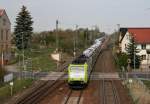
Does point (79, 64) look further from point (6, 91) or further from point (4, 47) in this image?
point (4, 47)

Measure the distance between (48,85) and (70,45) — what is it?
51668 millimetres

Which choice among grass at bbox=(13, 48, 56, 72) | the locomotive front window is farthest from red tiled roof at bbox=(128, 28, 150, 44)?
the locomotive front window

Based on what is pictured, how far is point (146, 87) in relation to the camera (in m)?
41.1

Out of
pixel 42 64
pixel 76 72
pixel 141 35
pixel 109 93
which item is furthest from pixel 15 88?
pixel 141 35

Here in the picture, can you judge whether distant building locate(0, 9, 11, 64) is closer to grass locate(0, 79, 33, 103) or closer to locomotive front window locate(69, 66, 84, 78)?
grass locate(0, 79, 33, 103)

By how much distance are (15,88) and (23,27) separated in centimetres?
4194

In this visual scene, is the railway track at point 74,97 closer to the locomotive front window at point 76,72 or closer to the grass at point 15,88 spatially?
the locomotive front window at point 76,72

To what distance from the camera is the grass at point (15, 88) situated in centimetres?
3676

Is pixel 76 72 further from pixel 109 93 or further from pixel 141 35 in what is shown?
pixel 141 35

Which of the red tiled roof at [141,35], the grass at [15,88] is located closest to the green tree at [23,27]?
the red tiled roof at [141,35]

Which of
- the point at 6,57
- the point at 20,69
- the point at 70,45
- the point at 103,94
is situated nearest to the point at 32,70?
the point at 20,69

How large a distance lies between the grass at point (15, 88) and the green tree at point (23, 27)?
108ft

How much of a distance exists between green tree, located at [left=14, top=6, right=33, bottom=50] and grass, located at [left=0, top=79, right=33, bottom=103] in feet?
108

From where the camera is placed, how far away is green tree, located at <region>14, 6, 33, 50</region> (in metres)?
79.9
